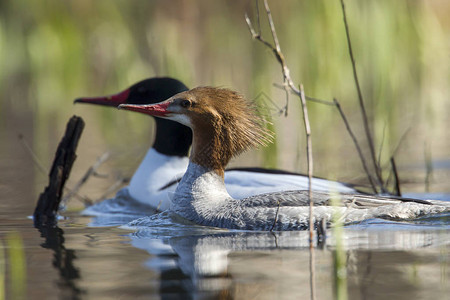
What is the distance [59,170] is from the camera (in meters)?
6.26

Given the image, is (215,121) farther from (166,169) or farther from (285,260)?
(166,169)

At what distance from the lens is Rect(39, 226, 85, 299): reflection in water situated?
362cm

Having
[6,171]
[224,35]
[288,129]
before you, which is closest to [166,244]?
[6,171]

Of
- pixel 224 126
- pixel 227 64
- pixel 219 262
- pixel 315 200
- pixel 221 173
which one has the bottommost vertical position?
pixel 219 262

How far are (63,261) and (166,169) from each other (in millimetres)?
3214

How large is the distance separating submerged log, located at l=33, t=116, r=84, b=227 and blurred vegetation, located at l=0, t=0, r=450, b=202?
2802 mm

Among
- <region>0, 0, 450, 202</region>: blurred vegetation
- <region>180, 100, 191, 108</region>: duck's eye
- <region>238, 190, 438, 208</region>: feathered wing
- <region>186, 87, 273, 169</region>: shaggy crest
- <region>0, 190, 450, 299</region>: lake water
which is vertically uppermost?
<region>0, 0, 450, 202</region>: blurred vegetation

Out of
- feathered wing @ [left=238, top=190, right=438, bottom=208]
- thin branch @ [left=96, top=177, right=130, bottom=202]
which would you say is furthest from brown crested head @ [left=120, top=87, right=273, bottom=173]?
thin branch @ [left=96, top=177, right=130, bottom=202]

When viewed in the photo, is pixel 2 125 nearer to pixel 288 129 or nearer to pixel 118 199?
pixel 288 129

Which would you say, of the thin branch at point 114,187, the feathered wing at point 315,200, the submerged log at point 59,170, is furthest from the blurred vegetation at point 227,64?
the feathered wing at point 315,200

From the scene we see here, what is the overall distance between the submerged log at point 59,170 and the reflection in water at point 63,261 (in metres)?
0.56

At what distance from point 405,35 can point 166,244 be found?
7.56 meters

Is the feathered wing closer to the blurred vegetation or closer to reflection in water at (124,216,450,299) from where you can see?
reflection in water at (124,216,450,299)

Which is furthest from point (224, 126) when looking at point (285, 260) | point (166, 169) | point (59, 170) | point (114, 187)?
point (114, 187)
